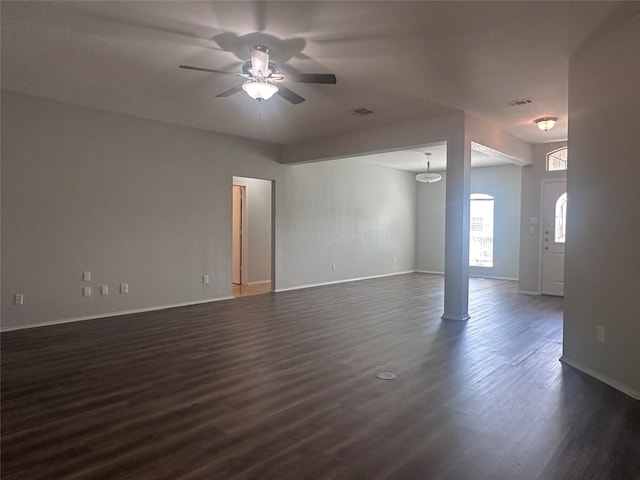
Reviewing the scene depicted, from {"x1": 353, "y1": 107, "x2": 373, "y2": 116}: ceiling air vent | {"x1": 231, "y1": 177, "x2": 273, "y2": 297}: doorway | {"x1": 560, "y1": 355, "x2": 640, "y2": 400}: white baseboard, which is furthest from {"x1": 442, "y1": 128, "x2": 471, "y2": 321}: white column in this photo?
{"x1": 231, "y1": 177, "x2": 273, "y2": 297}: doorway

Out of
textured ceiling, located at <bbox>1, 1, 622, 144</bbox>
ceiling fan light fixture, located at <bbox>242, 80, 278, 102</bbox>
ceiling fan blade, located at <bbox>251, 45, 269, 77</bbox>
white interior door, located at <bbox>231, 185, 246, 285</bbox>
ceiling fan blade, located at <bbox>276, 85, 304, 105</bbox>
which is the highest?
textured ceiling, located at <bbox>1, 1, 622, 144</bbox>

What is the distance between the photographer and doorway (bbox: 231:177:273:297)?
30.3 ft

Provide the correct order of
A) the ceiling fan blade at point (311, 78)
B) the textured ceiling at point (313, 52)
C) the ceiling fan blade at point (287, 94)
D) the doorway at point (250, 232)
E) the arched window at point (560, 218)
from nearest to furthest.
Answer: the textured ceiling at point (313, 52) < the ceiling fan blade at point (311, 78) < the ceiling fan blade at point (287, 94) < the arched window at point (560, 218) < the doorway at point (250, 232)

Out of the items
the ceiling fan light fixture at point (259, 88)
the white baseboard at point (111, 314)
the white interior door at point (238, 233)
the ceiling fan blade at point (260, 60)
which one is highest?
the ceiling fan blade at point (260, 60)

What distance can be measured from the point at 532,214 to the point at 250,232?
5903 millimetres

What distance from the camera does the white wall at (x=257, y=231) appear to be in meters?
9.30

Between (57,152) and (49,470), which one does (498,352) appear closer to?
(49,470)

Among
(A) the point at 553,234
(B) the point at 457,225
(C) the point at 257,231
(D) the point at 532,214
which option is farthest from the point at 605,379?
(C) the point at 257,231

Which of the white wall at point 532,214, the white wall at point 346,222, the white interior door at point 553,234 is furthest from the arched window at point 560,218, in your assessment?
the white wall at point 346,222

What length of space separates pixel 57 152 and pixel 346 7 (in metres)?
4.33

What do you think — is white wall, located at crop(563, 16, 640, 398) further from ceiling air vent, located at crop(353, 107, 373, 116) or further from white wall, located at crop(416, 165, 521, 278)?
white wall, located at crop(416, 165, 521, 278)

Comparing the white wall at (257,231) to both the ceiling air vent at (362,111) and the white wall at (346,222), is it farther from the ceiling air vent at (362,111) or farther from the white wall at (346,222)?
the ceiling air vent at (362,111)

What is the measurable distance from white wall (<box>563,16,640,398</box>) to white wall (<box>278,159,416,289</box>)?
543cm

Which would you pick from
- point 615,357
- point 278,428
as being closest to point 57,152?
point 278,428
